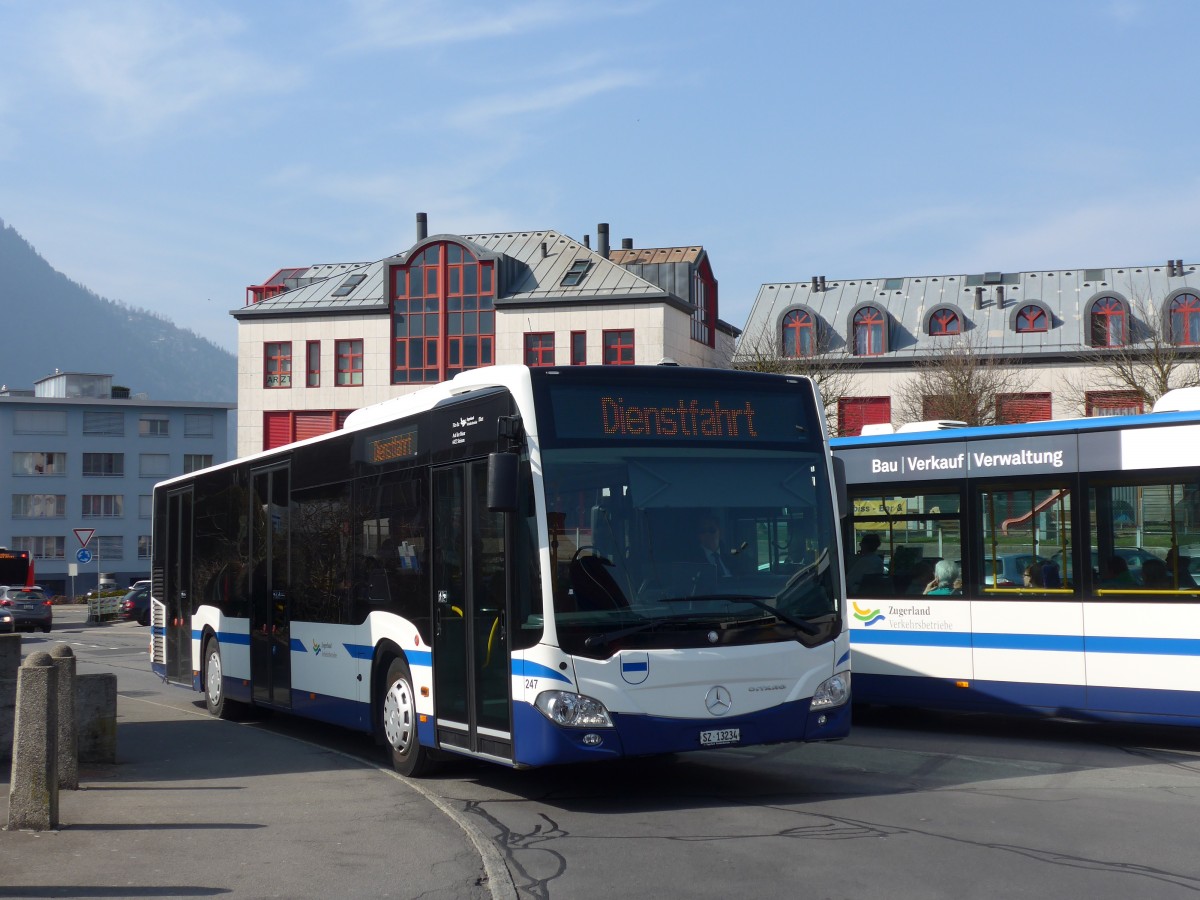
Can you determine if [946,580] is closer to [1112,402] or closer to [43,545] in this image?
[1112,402]

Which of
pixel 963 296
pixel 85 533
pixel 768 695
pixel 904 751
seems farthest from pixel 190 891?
pixel 963 296

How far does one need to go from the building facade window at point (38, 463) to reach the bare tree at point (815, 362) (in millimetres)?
54142

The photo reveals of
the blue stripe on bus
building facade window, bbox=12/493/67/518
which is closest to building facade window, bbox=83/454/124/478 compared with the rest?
building facade window, bbox=12/493/67/518

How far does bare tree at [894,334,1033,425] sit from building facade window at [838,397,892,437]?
37.8 inches

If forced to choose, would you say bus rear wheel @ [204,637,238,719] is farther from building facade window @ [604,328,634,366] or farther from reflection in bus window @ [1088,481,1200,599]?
building facade window @ [604,328,634,366]

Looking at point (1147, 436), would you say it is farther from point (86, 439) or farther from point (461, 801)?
point (86, 439)

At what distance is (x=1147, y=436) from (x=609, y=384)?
5.26 m

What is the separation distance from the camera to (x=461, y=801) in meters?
10.0

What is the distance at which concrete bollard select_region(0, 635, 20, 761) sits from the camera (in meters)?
11.1

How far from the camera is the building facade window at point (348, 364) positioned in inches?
2557

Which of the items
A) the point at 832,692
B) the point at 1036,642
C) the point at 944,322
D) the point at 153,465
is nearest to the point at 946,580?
the point at 1036,642

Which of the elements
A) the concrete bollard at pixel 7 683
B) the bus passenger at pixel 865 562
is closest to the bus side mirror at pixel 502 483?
the concrete bollard at pixel 7 683

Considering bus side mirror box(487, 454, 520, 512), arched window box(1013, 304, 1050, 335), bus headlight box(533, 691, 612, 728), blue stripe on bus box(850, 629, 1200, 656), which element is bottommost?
bus headlight box(533, 691, 612, 728)

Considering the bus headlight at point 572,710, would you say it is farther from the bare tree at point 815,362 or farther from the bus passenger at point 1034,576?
the bare tree at point 815,362
